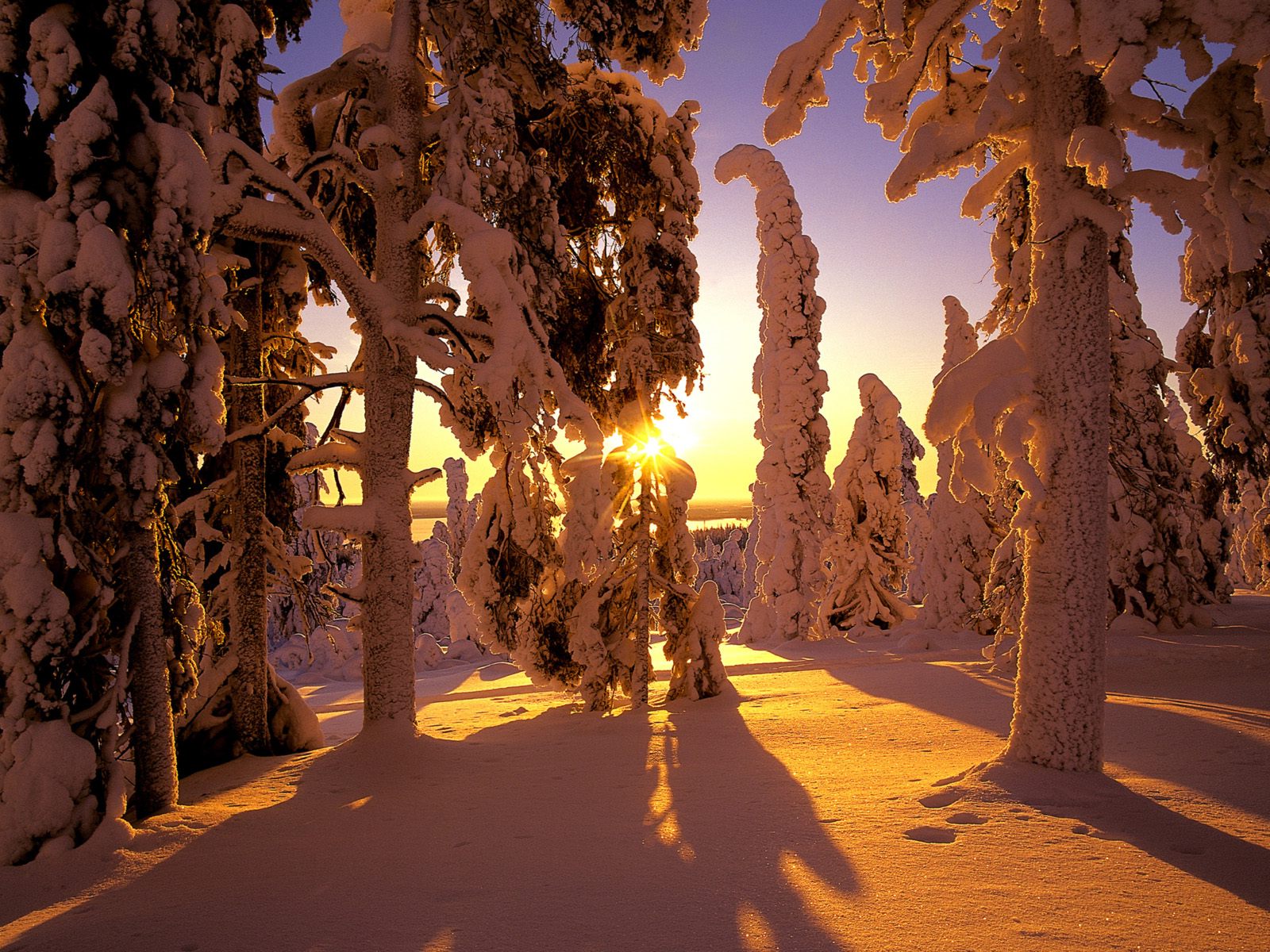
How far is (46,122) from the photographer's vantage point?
15.3ft

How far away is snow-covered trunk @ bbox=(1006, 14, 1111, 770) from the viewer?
4.69 metres

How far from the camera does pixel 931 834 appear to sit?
3822 mm

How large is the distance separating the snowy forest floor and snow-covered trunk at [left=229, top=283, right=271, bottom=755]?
623 millimetres

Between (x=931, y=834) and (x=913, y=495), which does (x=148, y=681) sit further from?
(x=913, y=495)

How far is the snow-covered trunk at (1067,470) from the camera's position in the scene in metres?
4.69

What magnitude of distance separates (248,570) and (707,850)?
655cm

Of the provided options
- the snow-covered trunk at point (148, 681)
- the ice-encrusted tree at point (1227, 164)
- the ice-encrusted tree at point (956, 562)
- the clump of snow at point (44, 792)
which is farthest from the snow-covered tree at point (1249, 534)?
the clump of snow at point (44, 792)

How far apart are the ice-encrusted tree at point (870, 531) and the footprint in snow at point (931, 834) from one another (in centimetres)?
1660

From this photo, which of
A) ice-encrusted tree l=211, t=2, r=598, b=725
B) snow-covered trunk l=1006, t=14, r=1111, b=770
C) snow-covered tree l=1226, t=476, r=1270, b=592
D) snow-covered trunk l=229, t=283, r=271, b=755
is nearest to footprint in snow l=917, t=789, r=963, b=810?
snow-covered trunk l=1006, t=14, r=1111, b=770

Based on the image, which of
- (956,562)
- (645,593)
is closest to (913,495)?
(956,562)

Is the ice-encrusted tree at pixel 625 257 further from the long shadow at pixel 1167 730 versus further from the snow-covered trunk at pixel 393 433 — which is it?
the long shadow at pixel 1167 730

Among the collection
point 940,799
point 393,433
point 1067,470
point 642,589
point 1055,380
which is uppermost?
point 393,433

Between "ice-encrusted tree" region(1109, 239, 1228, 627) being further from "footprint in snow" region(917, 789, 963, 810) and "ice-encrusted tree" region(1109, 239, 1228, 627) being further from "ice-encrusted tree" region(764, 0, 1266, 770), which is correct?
"footprint in snow" region(917, 789, 963, 810)

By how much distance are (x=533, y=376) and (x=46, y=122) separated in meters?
4.06
